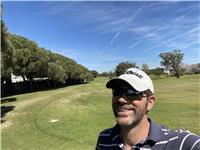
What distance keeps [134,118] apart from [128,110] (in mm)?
97

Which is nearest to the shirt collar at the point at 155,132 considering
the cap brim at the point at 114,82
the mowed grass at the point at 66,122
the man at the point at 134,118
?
the man at the point at 134,118

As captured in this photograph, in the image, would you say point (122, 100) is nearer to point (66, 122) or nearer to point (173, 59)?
point (66, 122)

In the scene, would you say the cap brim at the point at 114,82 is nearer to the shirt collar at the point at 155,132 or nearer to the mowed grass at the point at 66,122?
the shirt collar at the point at 155,132

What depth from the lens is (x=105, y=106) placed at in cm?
2212

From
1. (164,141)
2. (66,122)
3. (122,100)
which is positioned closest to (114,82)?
(122,100)

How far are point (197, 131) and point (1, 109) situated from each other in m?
15.5

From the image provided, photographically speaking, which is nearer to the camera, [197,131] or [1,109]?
[197,131]

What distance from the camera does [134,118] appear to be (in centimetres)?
282

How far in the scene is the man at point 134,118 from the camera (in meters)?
2.67

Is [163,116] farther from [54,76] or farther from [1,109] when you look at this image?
[54,76]

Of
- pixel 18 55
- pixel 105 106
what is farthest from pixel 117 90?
pixel 18 55

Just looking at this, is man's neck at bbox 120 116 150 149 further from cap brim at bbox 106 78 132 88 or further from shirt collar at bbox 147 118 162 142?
cap brim at bbox 106 78 132 88

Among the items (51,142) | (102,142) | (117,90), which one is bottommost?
(51,142)

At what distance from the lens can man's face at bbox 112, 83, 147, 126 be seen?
9.23 ft
